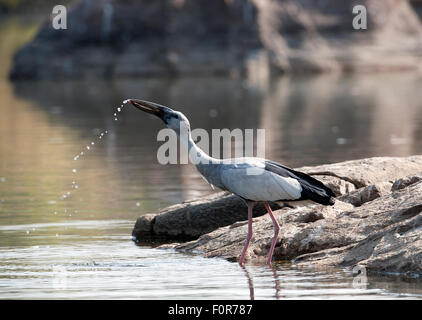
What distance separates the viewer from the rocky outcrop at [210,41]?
149ft

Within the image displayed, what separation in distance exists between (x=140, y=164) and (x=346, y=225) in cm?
952

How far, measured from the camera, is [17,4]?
339 ft

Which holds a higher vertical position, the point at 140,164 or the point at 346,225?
the point at 346,225

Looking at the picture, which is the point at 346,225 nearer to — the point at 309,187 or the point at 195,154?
the point at 309,187

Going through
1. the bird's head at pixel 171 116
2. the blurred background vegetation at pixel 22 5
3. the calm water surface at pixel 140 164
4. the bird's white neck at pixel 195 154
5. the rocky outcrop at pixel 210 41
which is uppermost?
the blurred background vegetation at pixel 22 5

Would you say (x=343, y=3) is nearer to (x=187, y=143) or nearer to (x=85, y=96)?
(x=85, y=96)

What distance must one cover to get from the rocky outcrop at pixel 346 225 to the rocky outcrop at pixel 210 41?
33.2 metres

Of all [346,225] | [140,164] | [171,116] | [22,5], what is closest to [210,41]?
[140,164]

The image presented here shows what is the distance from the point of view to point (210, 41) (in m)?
45.6

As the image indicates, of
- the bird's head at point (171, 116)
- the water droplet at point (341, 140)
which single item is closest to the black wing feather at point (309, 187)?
the bird's head at point (171, 116)

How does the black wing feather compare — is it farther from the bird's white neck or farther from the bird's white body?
the bird's white neck

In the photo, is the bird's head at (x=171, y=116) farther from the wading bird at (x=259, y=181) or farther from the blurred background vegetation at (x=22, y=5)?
the blurred background vegetation at (x=22, y=5)

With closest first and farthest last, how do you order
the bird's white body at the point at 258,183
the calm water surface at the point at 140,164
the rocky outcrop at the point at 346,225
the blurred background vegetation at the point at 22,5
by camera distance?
the calm water surface at the point at 140,164 → the rocky outcrop at the point at 346,225 → the bird's white body at the point at 258,183 → the blurred background vegetation at the point at 22,5

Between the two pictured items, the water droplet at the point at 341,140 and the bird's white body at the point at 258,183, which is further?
the water droplet at the point at 341,140
